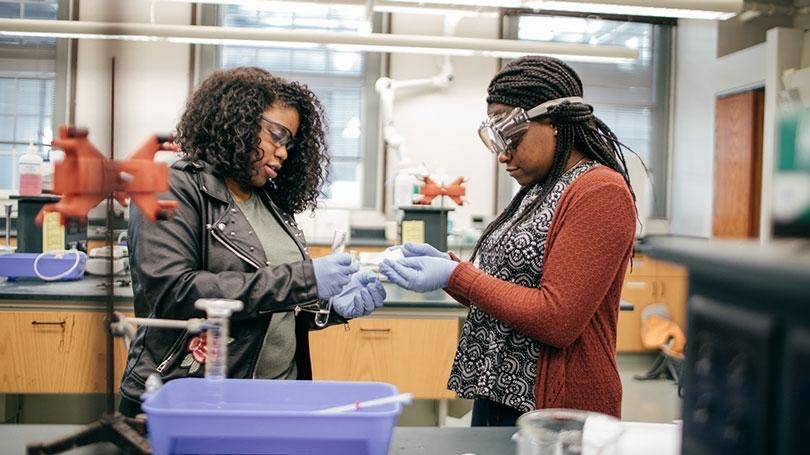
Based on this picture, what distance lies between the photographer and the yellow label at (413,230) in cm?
328

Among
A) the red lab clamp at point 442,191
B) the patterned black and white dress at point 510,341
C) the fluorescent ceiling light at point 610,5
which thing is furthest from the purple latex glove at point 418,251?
the fluorescent ceiling light at point 610,5

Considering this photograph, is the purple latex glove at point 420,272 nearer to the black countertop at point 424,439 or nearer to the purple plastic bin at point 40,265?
the black countertop at point 424,439

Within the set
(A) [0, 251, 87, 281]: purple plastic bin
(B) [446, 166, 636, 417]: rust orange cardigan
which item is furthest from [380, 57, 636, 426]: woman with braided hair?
(A) [0, 251, 87, 281]: purple plastic bin

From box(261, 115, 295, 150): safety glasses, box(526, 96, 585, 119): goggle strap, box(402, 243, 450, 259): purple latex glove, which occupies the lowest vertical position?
box(402, 243, 450, 259): purple latex glove

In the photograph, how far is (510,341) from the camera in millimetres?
1372

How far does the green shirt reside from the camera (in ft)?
4.84

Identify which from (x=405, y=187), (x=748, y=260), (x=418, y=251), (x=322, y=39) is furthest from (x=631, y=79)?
(x=748, y=260)

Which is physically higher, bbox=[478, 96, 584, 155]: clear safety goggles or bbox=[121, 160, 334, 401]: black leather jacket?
bbox=[478, 96, 584, 155]: clear safety goggles

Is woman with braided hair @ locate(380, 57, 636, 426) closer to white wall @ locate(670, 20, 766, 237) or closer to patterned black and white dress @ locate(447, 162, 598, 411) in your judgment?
patterned black and white dress @ locate(447, 162, 598, 411)

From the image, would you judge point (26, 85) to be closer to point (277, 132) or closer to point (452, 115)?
point (452, 115)

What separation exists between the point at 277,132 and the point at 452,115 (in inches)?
160

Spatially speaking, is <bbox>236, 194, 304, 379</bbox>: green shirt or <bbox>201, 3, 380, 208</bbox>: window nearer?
<bbox>236, 194, 304, 379</bbox>: green shirt

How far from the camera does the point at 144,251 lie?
51.0 inches

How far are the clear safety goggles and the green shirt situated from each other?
1.89ft
